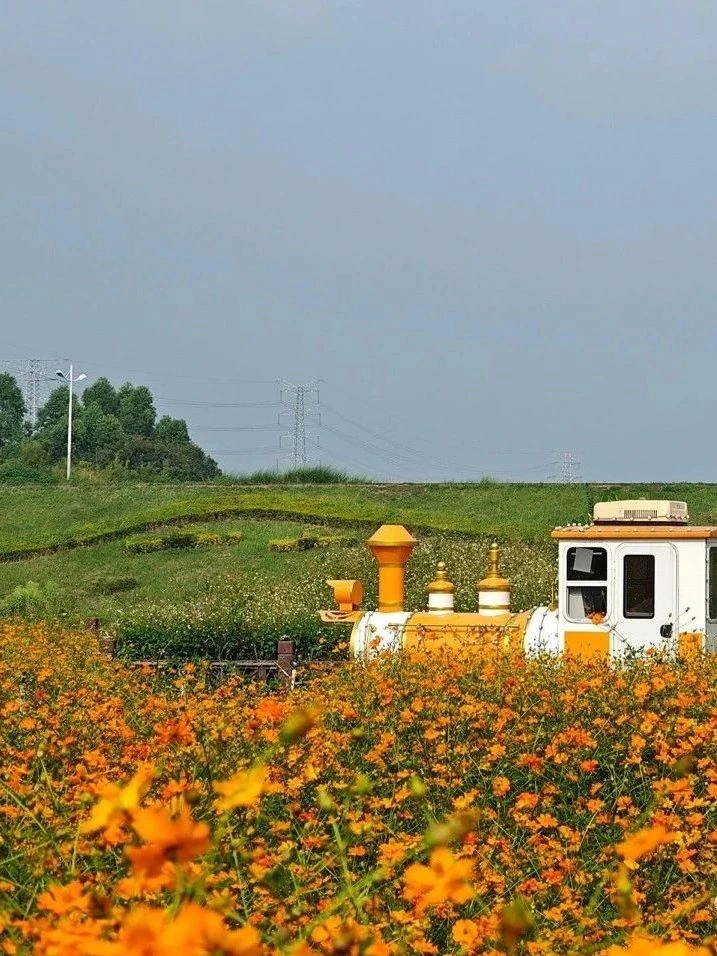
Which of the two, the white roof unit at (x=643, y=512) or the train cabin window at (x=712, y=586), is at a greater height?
the white roof unit at (x=643, y=512)

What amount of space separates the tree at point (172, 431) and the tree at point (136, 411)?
115cm

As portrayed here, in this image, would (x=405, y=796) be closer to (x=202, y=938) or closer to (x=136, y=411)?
(x=202, y=938)

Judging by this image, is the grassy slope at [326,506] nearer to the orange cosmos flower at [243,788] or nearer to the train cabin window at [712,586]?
the train cabin window at [712,586]

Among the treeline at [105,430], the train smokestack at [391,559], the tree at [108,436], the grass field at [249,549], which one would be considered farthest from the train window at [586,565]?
the tree at [108,436]

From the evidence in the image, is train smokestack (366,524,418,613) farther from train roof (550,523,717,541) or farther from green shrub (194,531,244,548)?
green shrub (194,531,244,548)

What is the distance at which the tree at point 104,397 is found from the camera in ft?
250

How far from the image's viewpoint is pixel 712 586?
11.6 meters

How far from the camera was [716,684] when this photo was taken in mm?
8750

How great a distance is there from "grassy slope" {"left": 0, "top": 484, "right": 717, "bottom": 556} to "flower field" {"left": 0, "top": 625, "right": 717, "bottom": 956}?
57.2 feet

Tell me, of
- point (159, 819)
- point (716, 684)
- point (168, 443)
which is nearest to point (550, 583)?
point (716, 684)

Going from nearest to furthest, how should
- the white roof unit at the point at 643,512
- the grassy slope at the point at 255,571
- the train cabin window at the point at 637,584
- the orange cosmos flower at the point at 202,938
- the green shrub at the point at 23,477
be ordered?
1. the orange cosmos flower at the point at 202,938
2. the train cabin window at the point at 637,584
3. the white roof unit at the point at 643,512
4. the grassy slope at the point at 255,571
5. the green shrub at the point at 23,477

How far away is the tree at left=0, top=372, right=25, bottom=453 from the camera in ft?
237

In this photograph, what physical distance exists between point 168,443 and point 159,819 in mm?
69776

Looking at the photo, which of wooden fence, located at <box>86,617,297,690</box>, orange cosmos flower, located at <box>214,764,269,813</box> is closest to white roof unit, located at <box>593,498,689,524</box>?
wooden fence, located at <box>86,617,297,690</box>
